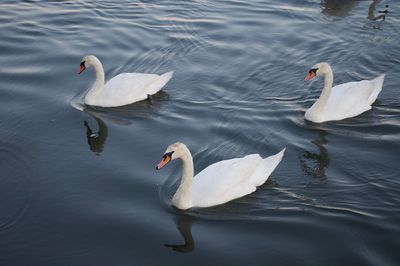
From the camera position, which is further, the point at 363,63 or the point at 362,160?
the point at 363,63

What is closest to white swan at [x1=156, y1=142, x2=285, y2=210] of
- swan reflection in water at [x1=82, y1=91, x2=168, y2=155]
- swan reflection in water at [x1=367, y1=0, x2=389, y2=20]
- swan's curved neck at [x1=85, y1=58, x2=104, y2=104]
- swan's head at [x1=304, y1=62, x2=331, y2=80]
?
swan reflection in water at [x1=82, y1=91, x2=168, y2=155]

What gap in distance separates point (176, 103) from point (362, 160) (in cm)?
492

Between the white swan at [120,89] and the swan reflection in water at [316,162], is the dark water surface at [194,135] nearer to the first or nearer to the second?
the swan reflection in water at [316,162]

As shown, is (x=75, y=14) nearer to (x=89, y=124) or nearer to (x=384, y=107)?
(x=89, y=124)

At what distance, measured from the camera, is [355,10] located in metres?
24.3

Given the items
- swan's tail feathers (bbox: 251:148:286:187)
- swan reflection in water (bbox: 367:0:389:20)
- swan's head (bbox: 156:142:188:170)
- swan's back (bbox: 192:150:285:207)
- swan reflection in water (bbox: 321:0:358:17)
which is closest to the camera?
swan's head (bbox: 156:142:188:170)

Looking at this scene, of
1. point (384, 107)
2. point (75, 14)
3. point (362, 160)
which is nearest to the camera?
point (362, 160)

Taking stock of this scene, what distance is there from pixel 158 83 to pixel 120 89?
3.38ft

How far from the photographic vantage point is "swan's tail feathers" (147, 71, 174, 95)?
16969mm

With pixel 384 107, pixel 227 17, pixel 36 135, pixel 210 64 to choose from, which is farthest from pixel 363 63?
pixel 36 135

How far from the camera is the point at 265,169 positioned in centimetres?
1297

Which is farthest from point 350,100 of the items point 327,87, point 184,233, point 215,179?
point 184,233

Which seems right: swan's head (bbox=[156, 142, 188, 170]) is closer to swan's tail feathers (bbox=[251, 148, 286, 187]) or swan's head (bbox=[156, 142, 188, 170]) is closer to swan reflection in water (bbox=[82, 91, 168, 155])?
swan's tail feathers (bbox=[251, 148, 286, 187])

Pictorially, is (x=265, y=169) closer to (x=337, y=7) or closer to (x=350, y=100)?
(x=350, y=100)
